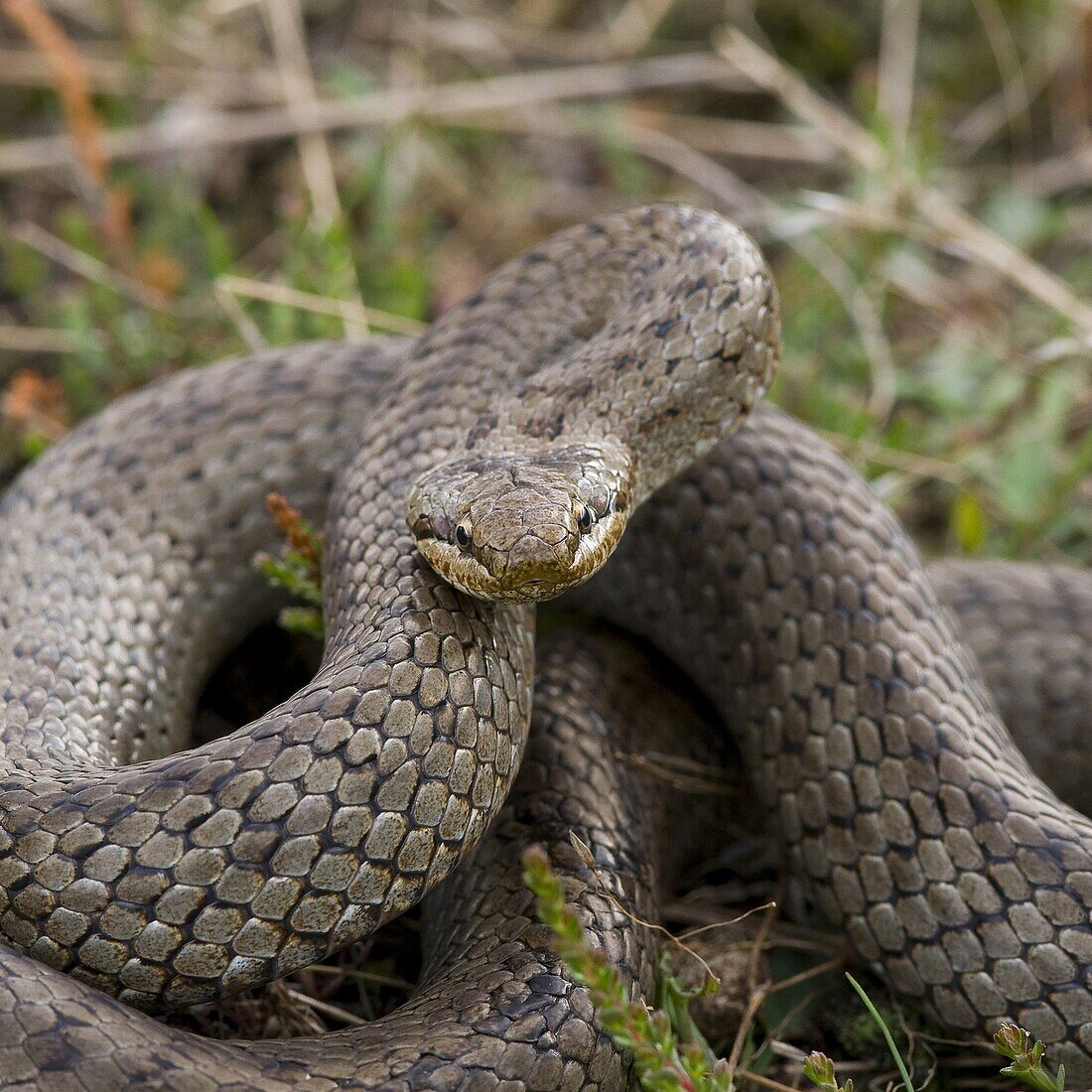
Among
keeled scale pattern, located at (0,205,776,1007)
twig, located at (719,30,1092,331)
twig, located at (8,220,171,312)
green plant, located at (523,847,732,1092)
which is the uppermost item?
twig, located at (719,30,1092,331)

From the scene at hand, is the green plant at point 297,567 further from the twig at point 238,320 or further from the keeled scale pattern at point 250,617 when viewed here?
the twig at point 238,320

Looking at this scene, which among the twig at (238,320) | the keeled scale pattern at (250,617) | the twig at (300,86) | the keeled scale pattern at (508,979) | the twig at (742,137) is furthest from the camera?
the twig at (742,137)

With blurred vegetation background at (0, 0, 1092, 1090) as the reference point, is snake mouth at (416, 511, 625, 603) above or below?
below

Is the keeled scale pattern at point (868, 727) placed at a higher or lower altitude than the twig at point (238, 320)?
lower

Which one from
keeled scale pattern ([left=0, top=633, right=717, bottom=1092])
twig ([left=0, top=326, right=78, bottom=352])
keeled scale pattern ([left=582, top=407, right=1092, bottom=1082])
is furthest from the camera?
twig ([left=0, top=326, right=78, bottom=352])

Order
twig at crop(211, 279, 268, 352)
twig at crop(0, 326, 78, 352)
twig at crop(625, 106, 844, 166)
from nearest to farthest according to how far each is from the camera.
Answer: twig at crop(211, 279, 268, 352), twig at crop(0, 326, 78, 352), twig at crop(625, 106, 844, 166)

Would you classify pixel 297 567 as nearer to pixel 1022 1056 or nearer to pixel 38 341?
pixel 1022 1056

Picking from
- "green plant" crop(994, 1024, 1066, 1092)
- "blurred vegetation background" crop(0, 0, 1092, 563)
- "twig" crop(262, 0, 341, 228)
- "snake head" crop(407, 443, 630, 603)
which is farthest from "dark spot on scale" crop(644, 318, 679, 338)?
"twig" crop(262, 0, 341, 228)

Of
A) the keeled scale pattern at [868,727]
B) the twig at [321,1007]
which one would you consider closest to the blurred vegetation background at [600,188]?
the keeled scale pattern at [868,727]

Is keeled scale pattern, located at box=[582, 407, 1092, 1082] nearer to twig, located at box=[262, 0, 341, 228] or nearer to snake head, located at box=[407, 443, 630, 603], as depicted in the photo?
snake head, located at box=[407, 443, 630, 603]
